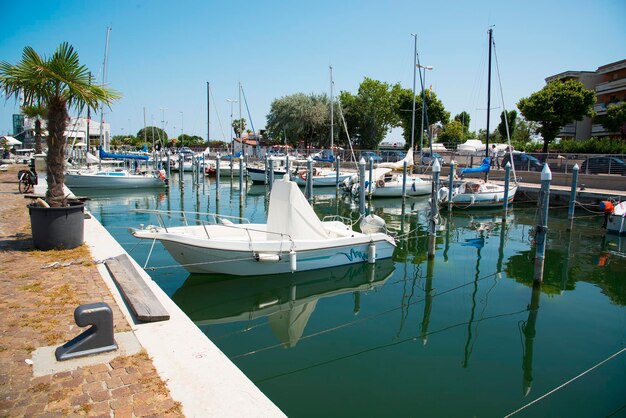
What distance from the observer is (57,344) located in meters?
5.31

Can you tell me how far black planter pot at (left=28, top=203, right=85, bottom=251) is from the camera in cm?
920

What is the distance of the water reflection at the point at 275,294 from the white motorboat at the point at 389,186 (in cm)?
1788

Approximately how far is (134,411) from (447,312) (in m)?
7.71

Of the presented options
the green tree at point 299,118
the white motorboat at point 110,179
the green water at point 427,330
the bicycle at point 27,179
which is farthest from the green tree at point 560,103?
the bicycle at point 27,179

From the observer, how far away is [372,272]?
13008 millimetres

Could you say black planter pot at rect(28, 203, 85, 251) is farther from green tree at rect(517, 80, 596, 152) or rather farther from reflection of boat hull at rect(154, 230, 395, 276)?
green tree at rect(517, 80, 596, 152)

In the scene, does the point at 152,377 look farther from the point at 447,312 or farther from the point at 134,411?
the point at 447,312

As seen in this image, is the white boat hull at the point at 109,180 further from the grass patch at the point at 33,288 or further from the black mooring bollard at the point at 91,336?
the black mooring bollard at the point at 91,336

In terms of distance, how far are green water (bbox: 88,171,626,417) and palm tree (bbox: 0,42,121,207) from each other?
3.82m

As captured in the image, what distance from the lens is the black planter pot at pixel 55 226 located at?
920 cm

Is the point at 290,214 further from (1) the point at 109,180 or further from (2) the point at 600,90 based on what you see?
(2) the point at 600,90

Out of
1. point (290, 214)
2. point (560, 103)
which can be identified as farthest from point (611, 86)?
point (290, 214)

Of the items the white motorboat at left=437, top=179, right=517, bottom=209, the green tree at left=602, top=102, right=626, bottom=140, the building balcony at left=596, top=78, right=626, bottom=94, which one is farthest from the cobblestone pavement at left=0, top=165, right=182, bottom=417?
the building balcony at left=596, top=78, right=626, bottom=94

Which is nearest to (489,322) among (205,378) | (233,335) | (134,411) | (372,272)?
(372,272)
